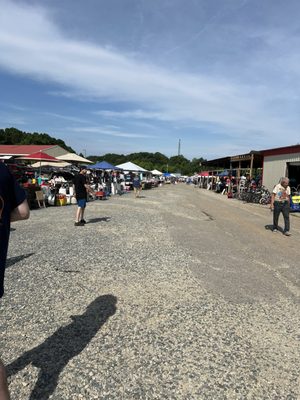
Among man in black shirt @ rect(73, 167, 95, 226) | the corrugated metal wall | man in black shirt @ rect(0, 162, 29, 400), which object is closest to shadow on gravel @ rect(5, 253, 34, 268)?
man in black shirt @ rect(73, 167, 95, 226)

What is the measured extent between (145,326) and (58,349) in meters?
1.02

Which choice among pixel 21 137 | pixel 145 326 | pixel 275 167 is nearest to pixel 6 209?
pixel 145 326

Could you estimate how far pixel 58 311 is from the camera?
4199 mm

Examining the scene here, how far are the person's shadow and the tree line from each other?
6326 cm

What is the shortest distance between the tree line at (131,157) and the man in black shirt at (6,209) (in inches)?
2550

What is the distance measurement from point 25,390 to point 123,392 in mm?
802

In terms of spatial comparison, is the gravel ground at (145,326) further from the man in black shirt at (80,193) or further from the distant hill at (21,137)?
the distant hill at (21,137)

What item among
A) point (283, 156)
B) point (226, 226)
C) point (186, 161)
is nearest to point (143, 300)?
point (226, 226)

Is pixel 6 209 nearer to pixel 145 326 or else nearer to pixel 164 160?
pixel 145 326

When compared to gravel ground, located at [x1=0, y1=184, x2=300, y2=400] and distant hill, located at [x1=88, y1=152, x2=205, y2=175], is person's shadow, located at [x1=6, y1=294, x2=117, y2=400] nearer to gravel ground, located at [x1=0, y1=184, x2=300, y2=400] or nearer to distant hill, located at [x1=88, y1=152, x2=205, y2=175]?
gravel ground, located at [x1=0, y1=184, x2=300, y2=400]

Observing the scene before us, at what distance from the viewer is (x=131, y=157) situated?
145 m

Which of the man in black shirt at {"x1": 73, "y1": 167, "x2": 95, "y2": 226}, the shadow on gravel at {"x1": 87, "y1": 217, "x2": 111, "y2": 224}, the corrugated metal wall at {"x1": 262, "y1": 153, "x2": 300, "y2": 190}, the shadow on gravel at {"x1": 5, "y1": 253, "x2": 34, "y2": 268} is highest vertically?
the corrugated metal wall at {"x1": 262, "y1": 153, "x2": 300, "y2": 190}

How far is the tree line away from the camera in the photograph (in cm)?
9281

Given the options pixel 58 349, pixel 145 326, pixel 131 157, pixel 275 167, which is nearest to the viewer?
pixel 58 349
